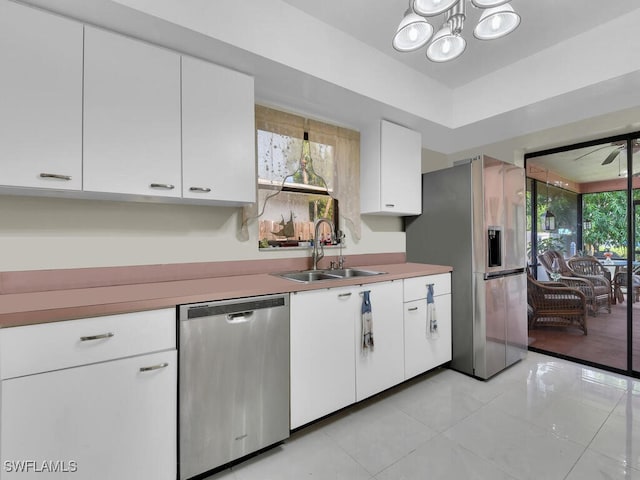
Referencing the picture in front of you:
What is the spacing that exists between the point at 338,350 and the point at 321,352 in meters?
0.13

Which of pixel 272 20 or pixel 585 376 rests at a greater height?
pixel 272 20

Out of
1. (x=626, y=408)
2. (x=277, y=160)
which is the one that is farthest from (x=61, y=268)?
(x=626, y=408)

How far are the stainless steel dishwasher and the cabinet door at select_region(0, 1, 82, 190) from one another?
2.88 feet

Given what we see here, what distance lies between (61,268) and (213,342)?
929 millimetres

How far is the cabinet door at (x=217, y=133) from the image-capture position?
1.68 metres

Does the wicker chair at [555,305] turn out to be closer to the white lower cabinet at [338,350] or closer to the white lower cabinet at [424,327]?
the white lower cabinet at [424,327]

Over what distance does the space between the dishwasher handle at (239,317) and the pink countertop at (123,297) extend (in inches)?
3.7

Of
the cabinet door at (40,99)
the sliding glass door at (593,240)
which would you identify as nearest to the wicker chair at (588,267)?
the sliding glass door at (593,240)

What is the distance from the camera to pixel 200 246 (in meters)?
2.01

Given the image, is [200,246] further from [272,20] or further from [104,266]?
[272,20]

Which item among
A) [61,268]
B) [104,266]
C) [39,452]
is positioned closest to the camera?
[39,452]

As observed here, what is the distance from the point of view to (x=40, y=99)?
133 cm

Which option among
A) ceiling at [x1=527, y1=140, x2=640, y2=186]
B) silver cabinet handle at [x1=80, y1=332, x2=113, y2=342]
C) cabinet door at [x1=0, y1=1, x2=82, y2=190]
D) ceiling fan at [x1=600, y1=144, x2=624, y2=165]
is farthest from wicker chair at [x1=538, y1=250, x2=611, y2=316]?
cabinet door at [x1=0, y1=1, x2=82, y2=190]

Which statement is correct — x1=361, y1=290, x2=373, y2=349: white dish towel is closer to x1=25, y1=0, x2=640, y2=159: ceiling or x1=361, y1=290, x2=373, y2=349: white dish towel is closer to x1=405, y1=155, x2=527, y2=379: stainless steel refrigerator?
x1=405, y1=155, x2=527, y2=379: stainless steel refrigerator
